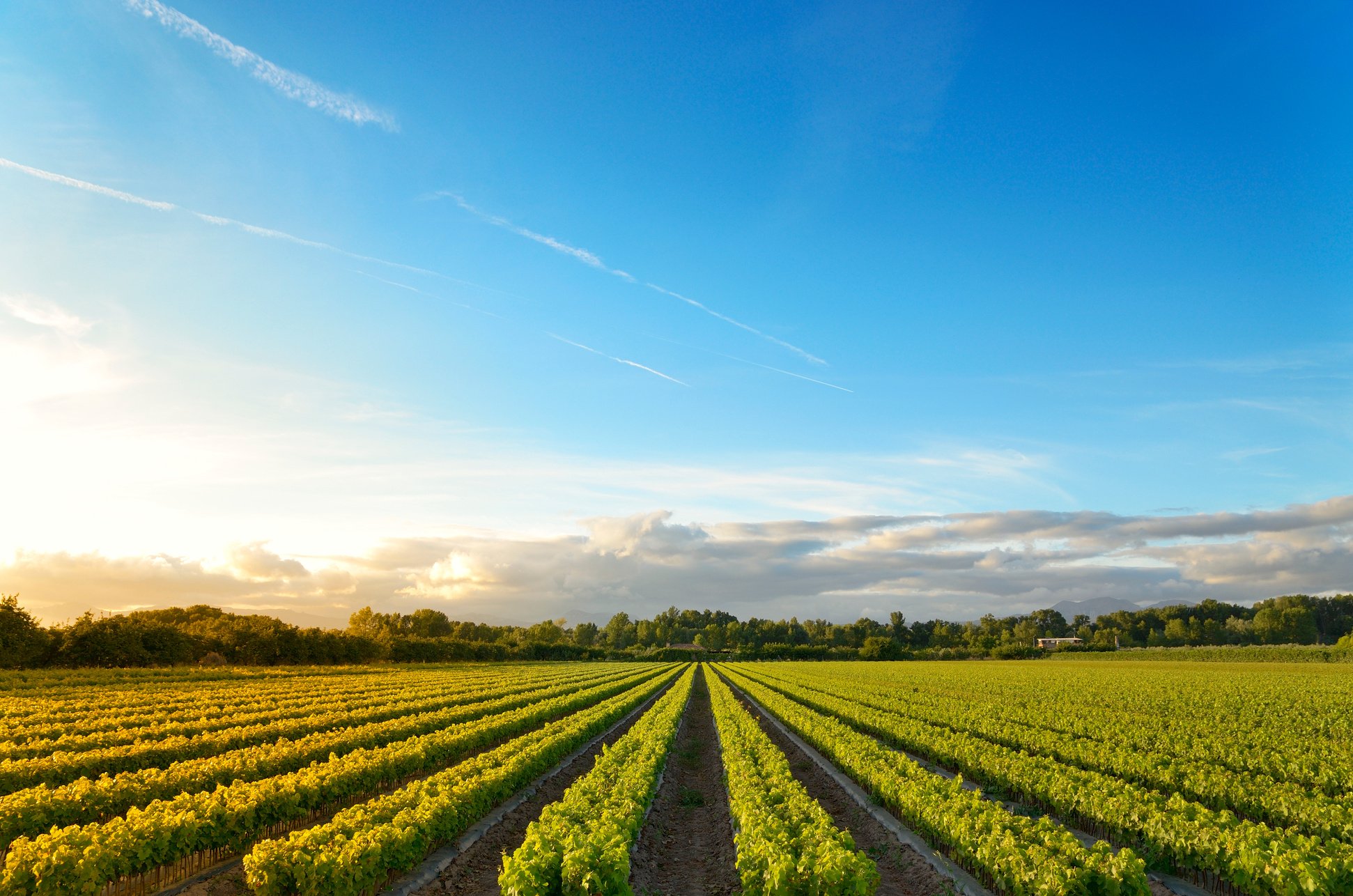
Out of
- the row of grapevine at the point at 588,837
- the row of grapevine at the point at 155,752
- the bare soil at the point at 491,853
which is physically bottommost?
the bare soil at the point at 491,853

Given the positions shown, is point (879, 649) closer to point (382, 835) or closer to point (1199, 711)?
point (1199, 711)

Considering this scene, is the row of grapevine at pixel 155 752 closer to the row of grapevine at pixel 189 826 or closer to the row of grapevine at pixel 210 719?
the row of grapevine at pixel 210 719

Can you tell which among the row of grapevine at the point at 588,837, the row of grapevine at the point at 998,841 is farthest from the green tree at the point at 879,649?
the row of grapevine at the point at 588,837

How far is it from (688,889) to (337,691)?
40.0 meters

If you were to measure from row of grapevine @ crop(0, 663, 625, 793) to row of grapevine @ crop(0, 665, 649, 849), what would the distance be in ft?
2.12

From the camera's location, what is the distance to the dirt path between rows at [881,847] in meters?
13.0

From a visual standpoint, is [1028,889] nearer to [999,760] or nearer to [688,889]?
[688,889]

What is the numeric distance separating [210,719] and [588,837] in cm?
2689

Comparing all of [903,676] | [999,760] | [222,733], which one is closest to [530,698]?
[222,733]

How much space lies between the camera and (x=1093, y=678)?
70.1 metres

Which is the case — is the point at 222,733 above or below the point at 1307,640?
above

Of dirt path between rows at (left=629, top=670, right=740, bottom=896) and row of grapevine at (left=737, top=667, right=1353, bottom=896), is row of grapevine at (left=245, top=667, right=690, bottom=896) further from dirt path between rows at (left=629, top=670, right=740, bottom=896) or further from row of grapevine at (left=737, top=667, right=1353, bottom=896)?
row of grapevine at (left=737, top=667, right=1353, bottom=896)

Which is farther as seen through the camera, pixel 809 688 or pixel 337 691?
pixel 809 688

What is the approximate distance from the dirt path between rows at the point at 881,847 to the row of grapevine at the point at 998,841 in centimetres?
61
